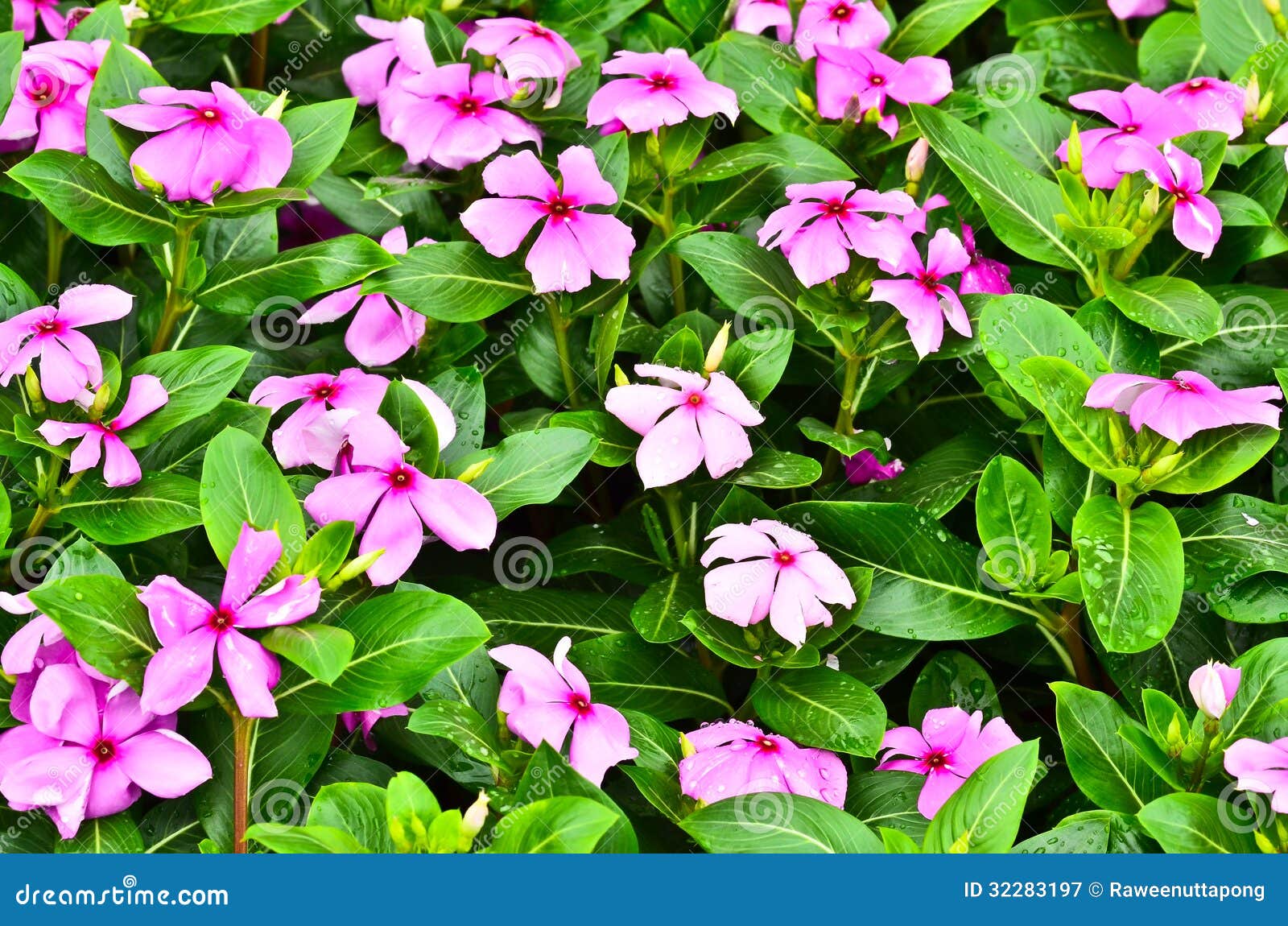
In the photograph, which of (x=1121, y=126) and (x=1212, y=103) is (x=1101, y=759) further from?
(x=1212, y=103)

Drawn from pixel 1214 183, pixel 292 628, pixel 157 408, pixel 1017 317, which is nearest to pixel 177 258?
pixel 157 408

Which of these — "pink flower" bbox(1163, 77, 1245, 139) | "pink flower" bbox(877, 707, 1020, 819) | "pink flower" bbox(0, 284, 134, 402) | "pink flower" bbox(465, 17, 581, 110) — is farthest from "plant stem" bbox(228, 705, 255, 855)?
"pink flower" bbox(1163, 77, 1245, 139)

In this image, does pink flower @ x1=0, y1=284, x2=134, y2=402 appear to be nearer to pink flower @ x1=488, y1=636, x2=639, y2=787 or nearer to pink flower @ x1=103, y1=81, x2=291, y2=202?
pink flower @ x1=103, y1=81, x2=291, y2=202

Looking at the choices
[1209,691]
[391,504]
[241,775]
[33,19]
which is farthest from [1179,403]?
[33,19]

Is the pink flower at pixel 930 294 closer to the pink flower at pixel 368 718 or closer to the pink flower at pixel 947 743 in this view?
the pink flower at pixel 947 743

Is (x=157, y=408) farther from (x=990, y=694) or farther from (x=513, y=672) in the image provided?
(x=990, y=694)
